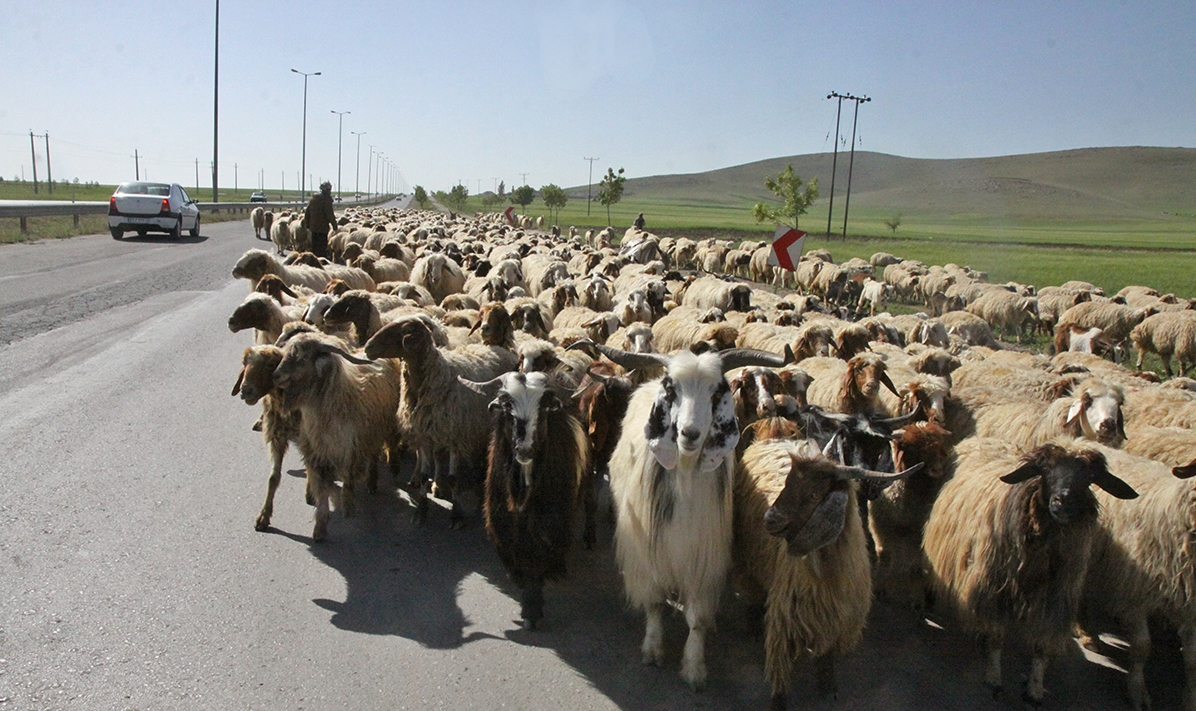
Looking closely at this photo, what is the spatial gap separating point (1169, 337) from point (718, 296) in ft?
26.3

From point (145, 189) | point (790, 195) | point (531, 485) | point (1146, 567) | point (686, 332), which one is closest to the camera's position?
point (1146, 567)

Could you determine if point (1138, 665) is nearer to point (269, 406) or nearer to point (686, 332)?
point (269, 406)

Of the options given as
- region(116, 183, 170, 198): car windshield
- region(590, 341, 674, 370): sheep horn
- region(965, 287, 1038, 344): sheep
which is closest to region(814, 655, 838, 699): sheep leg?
region(590, 341, 674, 370): sheep horn

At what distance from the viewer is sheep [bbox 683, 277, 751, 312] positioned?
14195 mm

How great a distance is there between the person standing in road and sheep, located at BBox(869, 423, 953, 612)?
14.0 meters

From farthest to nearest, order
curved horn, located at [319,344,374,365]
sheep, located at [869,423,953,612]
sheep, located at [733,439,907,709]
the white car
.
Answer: the white car
curved horn, located at [319,344,374,365]
sheep, located at [869,423,953,612]
sheep, located at [733,439,907,709]

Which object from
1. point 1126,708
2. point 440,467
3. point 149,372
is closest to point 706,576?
point 1126,708

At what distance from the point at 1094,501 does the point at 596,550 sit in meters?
3.41

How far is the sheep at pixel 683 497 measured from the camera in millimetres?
4141

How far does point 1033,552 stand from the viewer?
14.1 feet

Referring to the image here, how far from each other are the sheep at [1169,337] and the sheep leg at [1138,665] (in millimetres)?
11868

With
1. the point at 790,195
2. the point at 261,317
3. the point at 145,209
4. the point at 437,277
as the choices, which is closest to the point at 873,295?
the point at 437,277

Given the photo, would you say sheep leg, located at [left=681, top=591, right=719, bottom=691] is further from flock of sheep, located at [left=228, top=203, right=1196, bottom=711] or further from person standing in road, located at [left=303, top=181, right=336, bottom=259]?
person standing in road, located at [left=303, top=181, right=336, bottom=259]

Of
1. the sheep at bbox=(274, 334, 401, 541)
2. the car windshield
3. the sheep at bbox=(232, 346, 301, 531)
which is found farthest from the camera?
the car windshield
